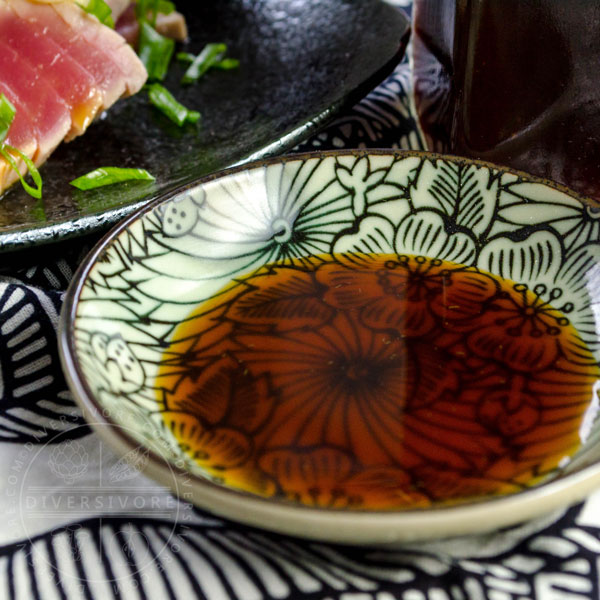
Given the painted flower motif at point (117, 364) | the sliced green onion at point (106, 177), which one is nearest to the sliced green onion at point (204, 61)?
the sliced green onion at point (106, 177)

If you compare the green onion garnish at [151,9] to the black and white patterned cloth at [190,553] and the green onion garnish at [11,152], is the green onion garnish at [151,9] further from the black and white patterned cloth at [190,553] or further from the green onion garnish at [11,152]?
the black and white patterned cloth at [190,553]

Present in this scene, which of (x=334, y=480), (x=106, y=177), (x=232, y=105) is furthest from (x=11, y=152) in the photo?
(x=334, y=480)

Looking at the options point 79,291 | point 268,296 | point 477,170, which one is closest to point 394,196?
point 477,170

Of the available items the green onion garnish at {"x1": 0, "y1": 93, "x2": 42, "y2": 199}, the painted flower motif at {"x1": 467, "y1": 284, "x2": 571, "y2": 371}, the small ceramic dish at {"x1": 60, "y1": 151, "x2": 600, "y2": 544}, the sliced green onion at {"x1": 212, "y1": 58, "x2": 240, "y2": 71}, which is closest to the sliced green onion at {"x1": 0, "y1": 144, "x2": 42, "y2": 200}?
the green onion garnish at {"x1": 0, "y1": 93, "x2": 42, "y2": 199}

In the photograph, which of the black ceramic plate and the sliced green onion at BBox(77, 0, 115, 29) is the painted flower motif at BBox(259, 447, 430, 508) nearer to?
the black ceramic plate

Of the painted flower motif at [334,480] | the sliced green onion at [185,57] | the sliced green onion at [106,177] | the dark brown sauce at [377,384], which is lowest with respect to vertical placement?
the sliced green onion at [185,57]
